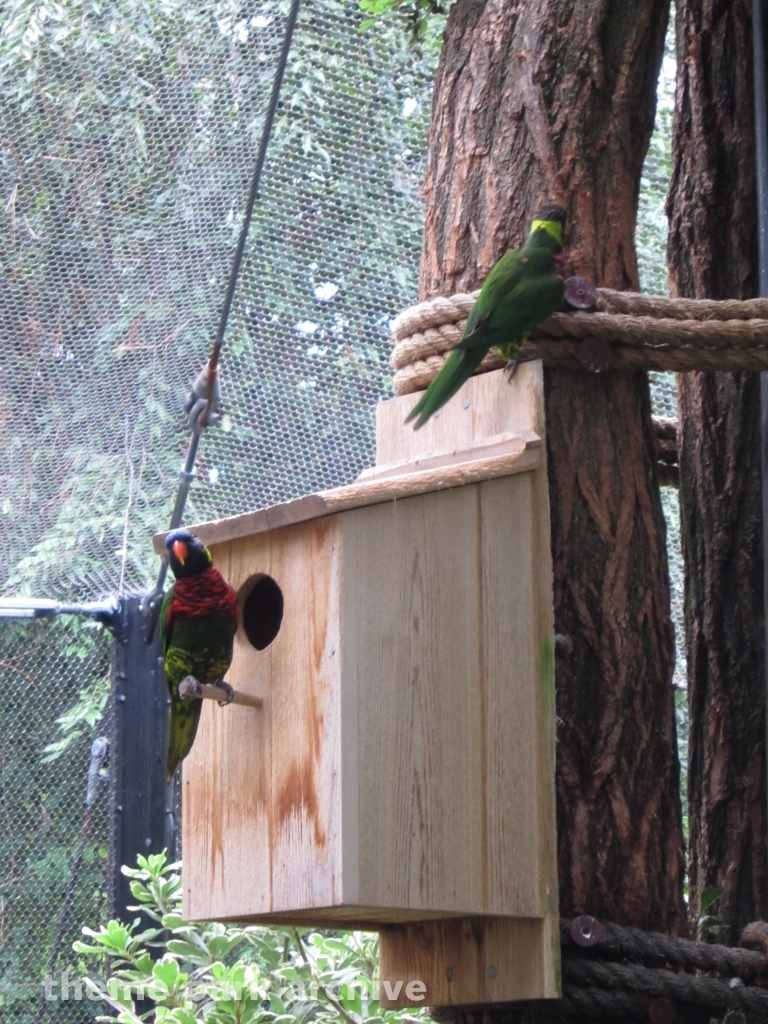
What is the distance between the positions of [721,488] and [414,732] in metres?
0.89

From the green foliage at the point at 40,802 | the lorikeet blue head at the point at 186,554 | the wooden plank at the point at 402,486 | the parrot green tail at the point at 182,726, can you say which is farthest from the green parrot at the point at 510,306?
the green foliage at the point at 40,802

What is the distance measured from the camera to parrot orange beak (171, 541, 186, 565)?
→ 77.2 inches

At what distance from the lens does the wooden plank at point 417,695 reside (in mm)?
1623

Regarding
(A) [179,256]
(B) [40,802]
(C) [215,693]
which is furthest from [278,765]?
(B) [40,802]

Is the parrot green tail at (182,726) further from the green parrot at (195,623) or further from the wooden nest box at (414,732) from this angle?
the wooden nest box at (414,732)

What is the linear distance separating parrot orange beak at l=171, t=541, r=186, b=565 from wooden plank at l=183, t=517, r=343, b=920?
0.08 meters

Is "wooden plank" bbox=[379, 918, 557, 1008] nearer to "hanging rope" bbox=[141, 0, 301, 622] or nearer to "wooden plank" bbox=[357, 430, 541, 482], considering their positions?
"wooden plank" bbox=[357, 430, 541, 482]

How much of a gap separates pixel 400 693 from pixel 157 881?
1143 millimetres

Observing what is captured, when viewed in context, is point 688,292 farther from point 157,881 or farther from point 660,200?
point 157,881

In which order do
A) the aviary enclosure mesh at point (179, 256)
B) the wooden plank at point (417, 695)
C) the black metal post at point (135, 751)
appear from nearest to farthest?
the wooden plank at point (417, 695) → the aviary enclosure mesh at point (179, 256) → the black metal post at point (135, 751)

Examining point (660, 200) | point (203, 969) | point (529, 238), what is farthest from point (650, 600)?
point (660, 200)

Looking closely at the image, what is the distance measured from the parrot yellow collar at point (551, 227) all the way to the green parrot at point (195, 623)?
72 centimetres

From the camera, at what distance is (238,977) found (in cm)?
223

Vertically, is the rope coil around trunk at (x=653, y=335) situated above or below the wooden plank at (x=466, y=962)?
above
